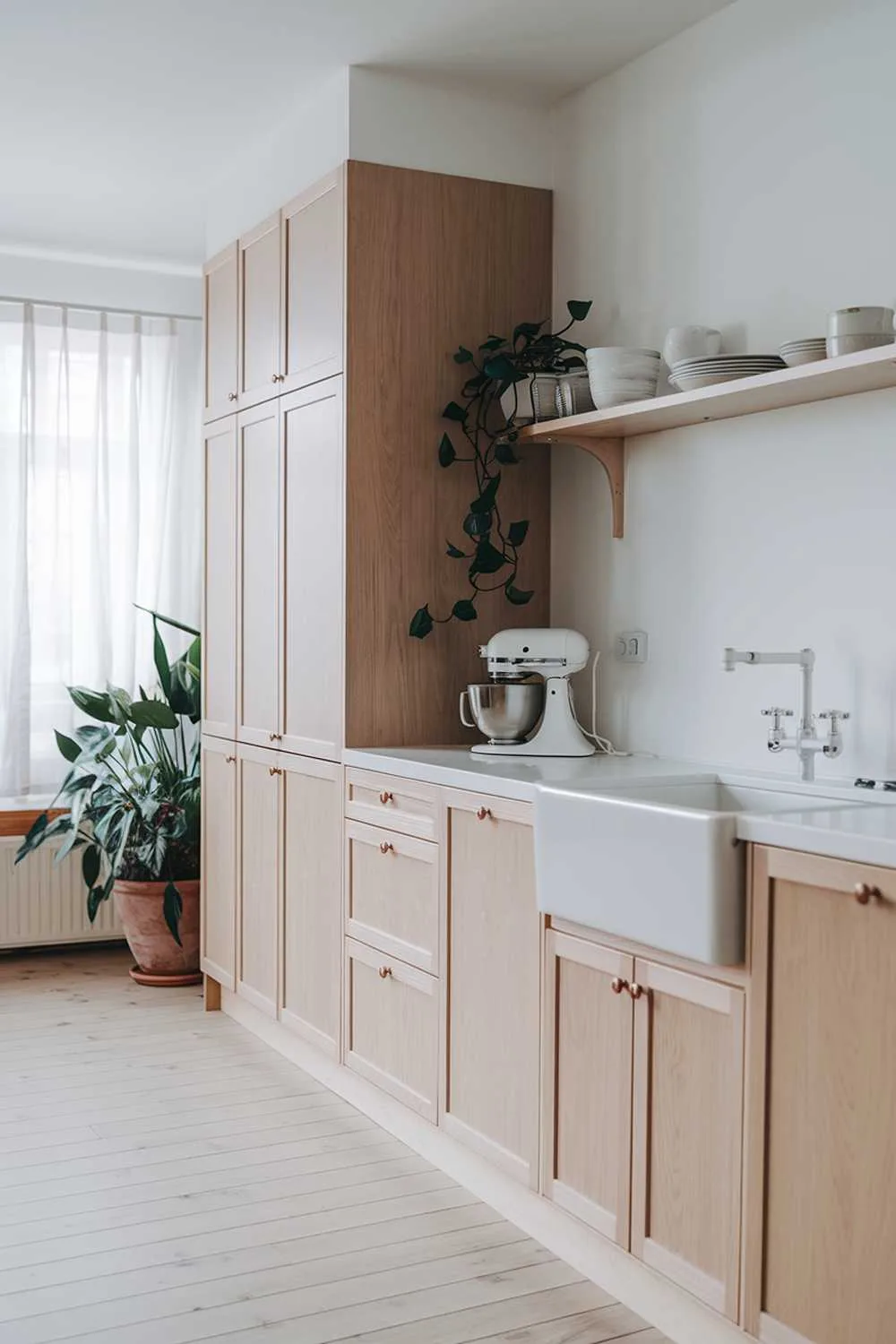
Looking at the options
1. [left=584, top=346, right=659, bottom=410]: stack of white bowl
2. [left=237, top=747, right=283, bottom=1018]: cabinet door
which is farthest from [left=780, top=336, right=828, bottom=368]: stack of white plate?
[left=237, top=747, right=283, bottom=1018]: cabinet door

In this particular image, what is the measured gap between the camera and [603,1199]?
244 cm

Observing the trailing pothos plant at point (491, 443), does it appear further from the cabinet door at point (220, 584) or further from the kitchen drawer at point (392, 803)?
the cabinet door at point (220, 584)

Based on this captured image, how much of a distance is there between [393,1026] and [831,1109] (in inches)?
58.3

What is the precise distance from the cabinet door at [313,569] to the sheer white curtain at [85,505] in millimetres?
1615

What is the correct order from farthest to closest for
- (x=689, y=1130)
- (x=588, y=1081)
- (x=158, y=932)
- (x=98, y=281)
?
(x=98, y=281)
(x=158, y=932)
(x=588, y=1081)
(x=689, y=1130)

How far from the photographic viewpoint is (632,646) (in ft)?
11.1

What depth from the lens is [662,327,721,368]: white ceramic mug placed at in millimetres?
2969

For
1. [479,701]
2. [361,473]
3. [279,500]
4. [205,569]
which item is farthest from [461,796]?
[205,569]

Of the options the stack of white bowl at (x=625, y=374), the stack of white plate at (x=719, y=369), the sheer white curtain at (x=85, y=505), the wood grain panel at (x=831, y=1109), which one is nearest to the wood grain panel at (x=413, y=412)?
the stack of white bowl at (x=625, y=374)

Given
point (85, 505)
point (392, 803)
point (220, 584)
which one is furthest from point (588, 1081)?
point (85, 505)

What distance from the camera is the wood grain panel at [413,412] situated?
11.4 ft

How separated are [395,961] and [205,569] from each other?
5.68 feet

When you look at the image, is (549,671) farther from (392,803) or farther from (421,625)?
(392,803)

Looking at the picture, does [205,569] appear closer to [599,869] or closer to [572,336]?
[572,336]
